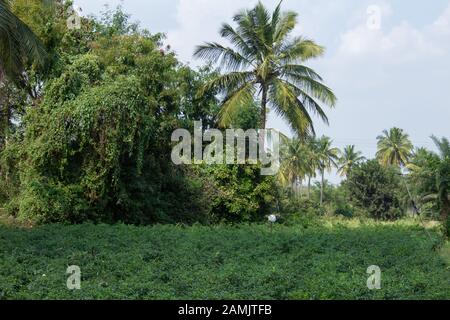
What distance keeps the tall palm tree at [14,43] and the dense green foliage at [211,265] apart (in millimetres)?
4048

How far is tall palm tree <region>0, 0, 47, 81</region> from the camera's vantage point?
45.5 ft

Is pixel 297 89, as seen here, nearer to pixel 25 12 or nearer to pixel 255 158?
pixel 255 158

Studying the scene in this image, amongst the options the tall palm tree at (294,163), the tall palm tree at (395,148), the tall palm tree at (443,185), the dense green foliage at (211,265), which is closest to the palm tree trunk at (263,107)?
the tall palm tree at (443,185)

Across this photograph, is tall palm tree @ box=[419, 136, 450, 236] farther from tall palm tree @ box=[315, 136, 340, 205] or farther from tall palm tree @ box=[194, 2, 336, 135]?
tall palm tree @ box=[315, 136, 340, 205]

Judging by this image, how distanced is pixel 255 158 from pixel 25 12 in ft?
32.6

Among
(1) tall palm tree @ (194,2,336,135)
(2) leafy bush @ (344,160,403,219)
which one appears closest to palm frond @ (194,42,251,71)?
(1) tall palm tree @ (194,2,336,135)

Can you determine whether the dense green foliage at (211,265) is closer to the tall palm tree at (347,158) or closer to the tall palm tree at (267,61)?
the tall palm tree at (267,61)

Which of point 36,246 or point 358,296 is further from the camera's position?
point 36,246

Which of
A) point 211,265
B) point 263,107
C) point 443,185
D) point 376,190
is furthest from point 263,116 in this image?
point 376,190

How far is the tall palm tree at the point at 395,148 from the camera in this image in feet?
181
